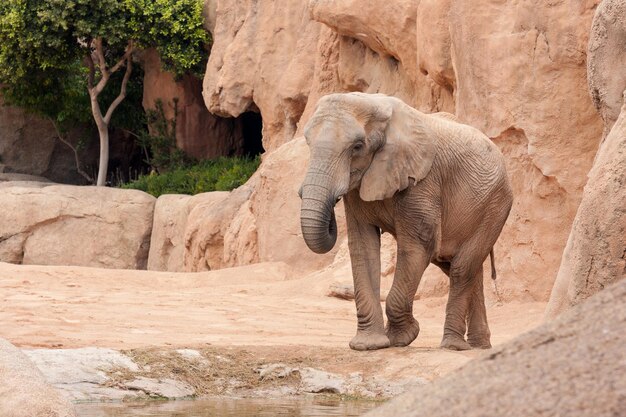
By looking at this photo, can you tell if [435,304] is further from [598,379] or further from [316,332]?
[598,379]

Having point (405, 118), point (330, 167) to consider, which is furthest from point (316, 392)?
point (405, 118)

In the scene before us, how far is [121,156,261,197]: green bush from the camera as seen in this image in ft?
80.5

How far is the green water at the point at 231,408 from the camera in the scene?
714 cm

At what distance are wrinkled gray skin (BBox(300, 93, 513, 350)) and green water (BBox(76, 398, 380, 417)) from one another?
0.99 m

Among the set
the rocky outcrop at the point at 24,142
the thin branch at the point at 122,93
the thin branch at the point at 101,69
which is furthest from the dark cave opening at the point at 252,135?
the rocky outcrop at the point at 24,142

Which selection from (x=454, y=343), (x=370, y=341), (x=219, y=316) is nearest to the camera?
(x=370, y=341)

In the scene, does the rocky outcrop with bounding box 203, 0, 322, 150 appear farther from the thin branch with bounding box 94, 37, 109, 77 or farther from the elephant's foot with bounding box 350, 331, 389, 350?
the elephant's foot with bounding box 350, 331, 389, 350

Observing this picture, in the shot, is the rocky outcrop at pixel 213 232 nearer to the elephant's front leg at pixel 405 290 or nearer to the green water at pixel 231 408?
the elephant's front leg at pixel 405 290

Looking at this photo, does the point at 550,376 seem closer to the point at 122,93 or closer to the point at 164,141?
the point at 164,141

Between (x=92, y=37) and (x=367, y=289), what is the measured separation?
19.3 metres

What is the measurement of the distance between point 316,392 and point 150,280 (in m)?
7.93

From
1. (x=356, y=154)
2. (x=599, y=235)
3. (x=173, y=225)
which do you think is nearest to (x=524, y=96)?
(x=356, y=154)

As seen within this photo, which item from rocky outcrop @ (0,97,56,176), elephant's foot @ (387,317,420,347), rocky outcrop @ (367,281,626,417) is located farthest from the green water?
rocky outcrop @ (0,97,56,176)

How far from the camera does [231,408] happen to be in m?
7.45
